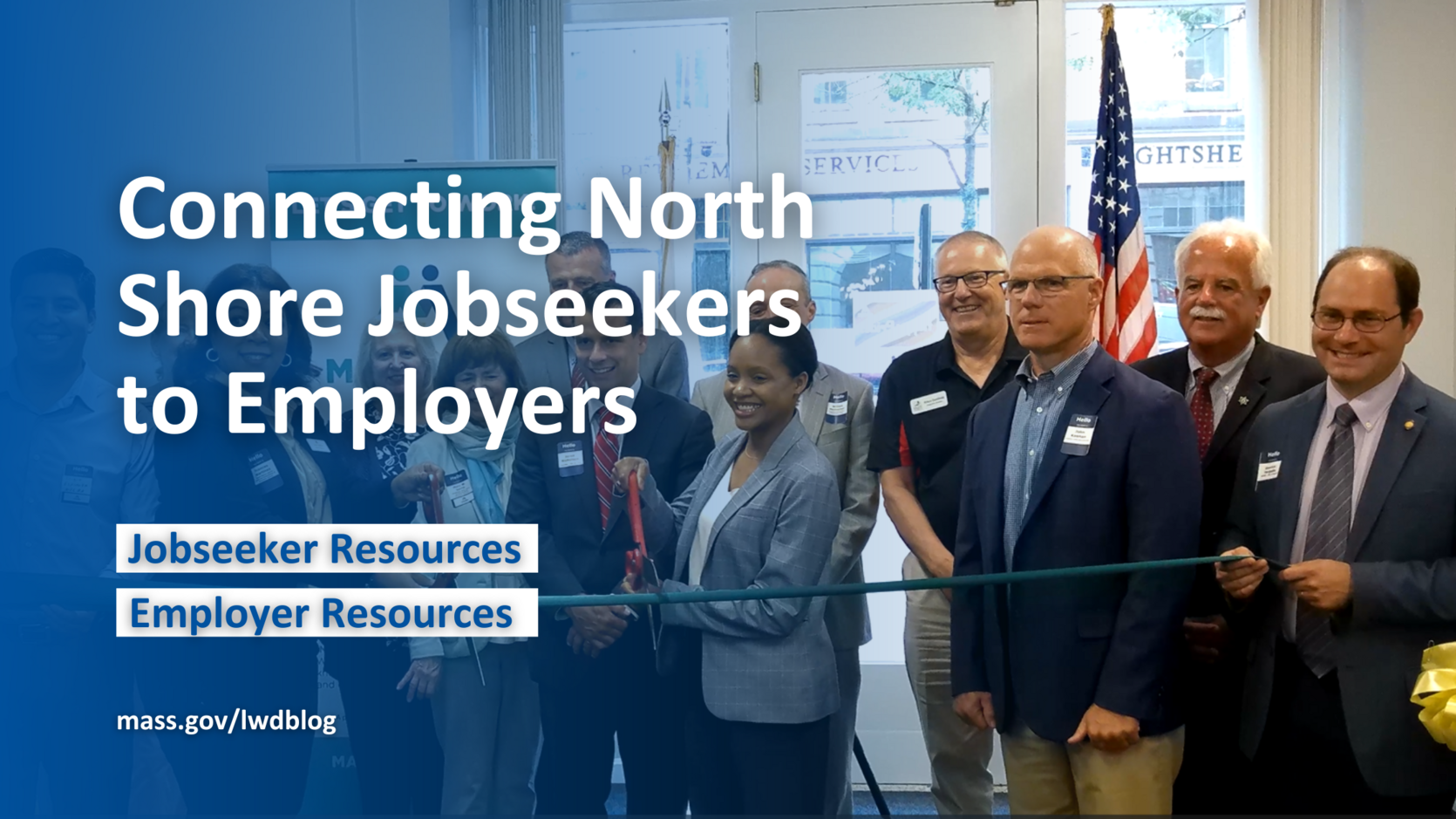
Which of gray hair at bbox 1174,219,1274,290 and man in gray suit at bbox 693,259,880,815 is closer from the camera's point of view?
man in gray suit at bbox 693,259,880,815

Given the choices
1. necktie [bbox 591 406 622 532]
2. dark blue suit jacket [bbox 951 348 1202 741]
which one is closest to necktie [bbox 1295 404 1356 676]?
dark blue suit jacket [bbox 951 348 1202 741]

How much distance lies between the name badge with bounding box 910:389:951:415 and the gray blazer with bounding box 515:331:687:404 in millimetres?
656

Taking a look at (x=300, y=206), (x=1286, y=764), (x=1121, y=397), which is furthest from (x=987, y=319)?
(x=300, y=206)

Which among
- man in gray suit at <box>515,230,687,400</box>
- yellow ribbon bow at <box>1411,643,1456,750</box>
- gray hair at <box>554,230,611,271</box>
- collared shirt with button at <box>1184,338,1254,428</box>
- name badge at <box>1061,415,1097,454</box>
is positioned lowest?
yellow ribbon bow at <box>1411,643,1456,750</box>

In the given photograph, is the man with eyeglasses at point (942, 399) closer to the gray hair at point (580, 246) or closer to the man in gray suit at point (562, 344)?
the man in gray suit at point (562, 344)

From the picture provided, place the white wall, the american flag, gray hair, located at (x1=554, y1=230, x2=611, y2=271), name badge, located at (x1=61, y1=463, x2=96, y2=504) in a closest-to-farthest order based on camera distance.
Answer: name badge, located at (x1=61, y1=463, x2=96, y2=504)
gray hair, located at (x1=554, y1=230, x2=611, y2=271)
the american flag
the white wall

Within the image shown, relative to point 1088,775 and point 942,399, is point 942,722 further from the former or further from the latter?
point 942,399

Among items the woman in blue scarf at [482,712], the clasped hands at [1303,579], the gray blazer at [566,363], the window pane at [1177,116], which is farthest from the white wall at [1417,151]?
the woman in blue scarf at [482,712]

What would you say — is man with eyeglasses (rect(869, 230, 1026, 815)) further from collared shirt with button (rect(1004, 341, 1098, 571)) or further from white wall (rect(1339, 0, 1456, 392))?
white wall (rect(1339, 0, 1456, 392))

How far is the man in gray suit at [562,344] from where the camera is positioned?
316cm

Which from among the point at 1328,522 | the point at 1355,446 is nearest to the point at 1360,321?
the point at 1355,446

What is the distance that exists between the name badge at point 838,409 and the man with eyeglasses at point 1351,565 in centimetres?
96

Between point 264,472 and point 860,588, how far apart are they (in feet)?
4.41

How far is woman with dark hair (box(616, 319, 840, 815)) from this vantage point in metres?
2.04
